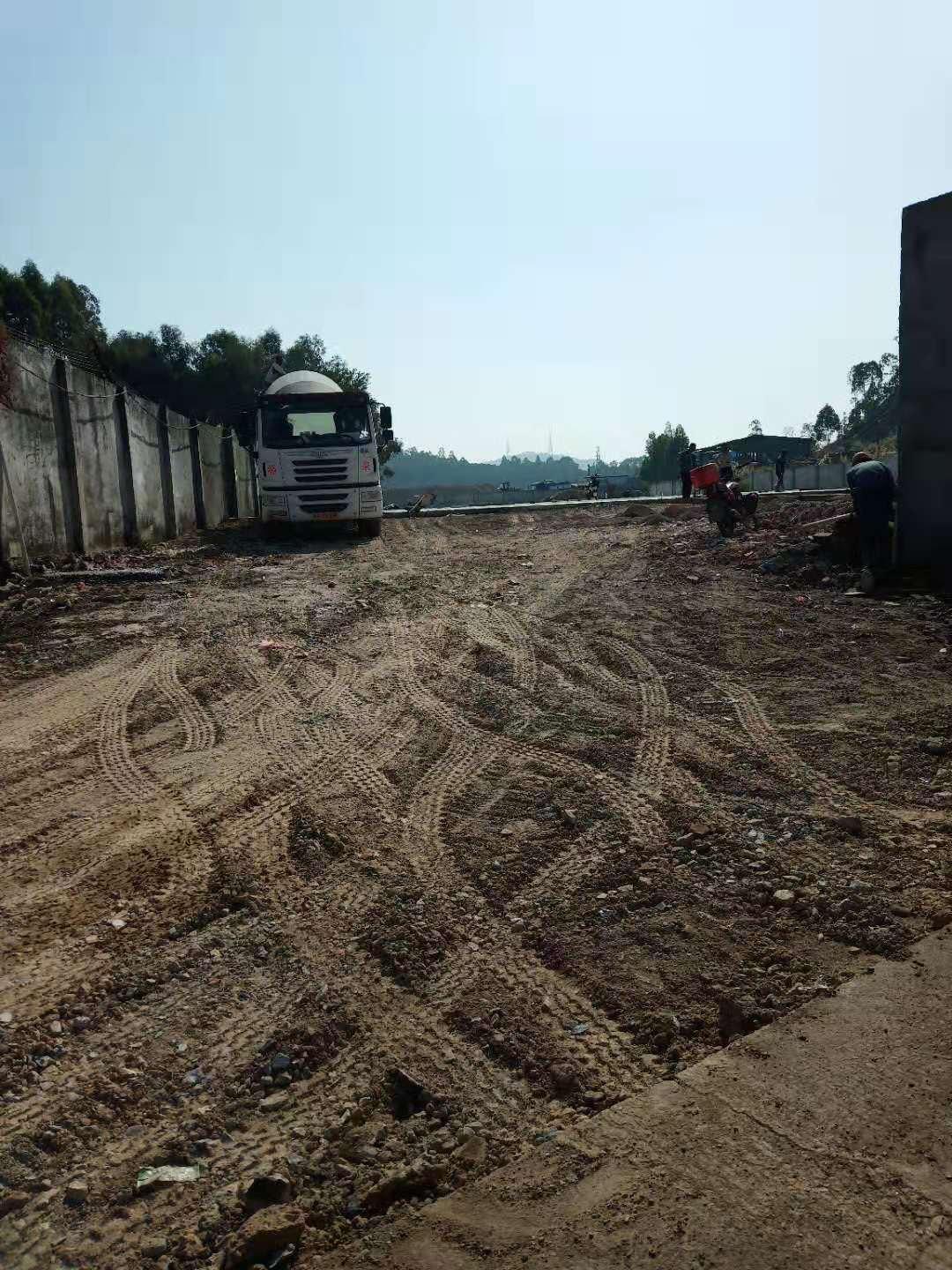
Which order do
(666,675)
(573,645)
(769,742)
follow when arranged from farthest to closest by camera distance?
(573,645) → (666,675) → (769,742)

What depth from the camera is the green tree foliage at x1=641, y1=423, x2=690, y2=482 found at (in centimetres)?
9194

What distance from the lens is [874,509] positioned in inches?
427

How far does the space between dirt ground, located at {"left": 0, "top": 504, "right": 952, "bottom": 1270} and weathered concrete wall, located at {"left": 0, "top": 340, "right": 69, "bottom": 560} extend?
4215mm

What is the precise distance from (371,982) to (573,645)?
534cm

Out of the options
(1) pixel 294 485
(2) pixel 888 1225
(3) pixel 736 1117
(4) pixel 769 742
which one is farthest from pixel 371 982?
(1) pixel 294 485

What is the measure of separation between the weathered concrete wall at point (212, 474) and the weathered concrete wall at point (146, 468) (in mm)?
4416

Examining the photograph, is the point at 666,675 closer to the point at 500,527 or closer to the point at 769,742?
the point at 769,742

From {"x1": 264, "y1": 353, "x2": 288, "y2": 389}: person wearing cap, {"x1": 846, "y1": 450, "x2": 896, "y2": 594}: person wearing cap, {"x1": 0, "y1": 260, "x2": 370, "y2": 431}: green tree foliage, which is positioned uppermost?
{"x1": 0, "y1": 260, "x2": 370, "y2": 431}: green tree foliage

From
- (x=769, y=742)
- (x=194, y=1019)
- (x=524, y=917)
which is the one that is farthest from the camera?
(x=769, y=742)

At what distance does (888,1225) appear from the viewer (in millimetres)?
2344

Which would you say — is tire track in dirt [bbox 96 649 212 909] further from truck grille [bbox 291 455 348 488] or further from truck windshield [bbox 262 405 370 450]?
truck windshield [bbox 262 405 370 450]

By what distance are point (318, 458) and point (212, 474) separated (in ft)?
30.0

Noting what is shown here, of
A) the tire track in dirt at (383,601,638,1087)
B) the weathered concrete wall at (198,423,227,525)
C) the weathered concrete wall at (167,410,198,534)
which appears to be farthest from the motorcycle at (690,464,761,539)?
the weathered concrete wall at (198,423,227,525)

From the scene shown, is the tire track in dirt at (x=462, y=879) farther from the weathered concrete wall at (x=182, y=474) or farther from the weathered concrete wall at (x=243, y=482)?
the weathered concrete wall at (x=243, y=482)
